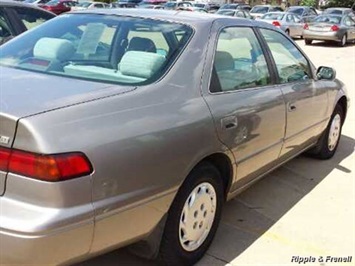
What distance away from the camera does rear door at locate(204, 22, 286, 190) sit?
329cm

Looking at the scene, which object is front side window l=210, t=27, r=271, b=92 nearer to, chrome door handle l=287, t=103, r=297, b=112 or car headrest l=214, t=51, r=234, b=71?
car headrest l=214, t=51, r=234, b=71

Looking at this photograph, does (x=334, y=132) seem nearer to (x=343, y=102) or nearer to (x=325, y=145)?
(x=325, y=145)

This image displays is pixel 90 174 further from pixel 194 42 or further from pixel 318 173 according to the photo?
pixel 318 173

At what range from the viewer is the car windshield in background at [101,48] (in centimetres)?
302

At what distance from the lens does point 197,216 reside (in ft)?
10.5

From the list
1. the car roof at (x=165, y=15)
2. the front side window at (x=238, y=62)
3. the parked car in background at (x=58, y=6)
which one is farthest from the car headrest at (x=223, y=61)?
the parked car in background at (x=58, y=6)

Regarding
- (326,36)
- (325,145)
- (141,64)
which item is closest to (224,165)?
(141,64)

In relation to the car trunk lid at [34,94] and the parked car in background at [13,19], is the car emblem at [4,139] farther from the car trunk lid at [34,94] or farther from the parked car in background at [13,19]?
the parked car in background at [13,19]

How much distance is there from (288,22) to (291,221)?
23146mm

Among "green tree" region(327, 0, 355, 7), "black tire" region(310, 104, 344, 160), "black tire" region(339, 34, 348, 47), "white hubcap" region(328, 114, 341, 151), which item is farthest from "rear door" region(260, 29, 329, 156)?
"green tree" region(327, 0, 355, 7)

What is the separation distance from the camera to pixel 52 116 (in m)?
2.29

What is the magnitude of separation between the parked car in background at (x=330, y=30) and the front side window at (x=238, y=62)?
66.3 ft

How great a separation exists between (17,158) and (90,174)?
13.3 inches

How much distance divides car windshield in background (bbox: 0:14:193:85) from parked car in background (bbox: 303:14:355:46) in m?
21.0
